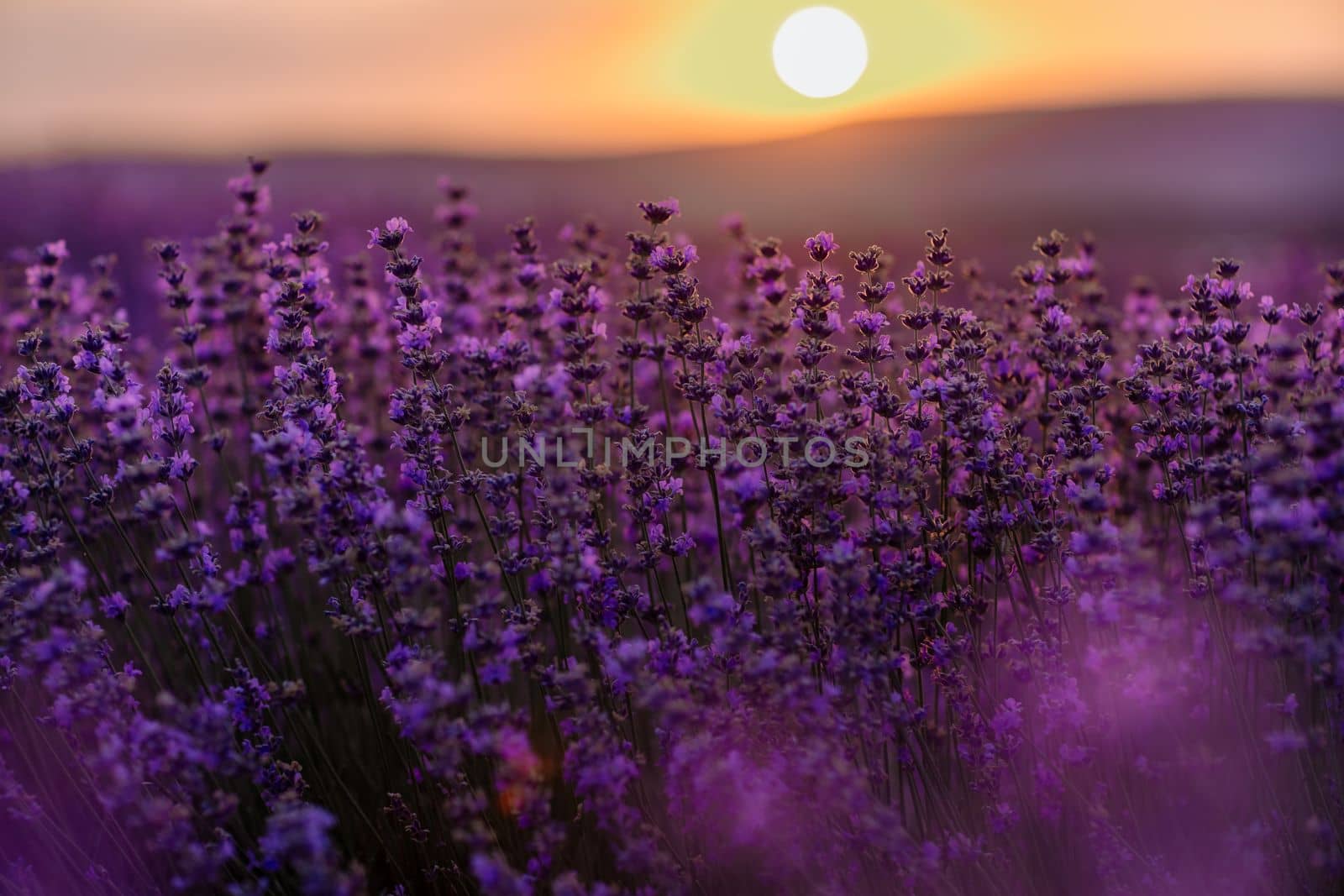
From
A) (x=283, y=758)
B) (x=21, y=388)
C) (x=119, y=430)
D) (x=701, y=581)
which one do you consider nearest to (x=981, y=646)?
(x=701, y=581)

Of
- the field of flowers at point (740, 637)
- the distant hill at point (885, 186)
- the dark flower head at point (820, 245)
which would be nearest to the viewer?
the field of flowers at point (740, 637)

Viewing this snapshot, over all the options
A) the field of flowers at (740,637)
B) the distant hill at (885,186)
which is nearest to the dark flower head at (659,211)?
the field of flowers at (740,637)

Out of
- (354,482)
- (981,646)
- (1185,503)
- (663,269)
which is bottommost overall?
(981,646)

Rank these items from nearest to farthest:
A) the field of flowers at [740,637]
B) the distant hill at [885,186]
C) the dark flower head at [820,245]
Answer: the field of flowers at [740,637], the dark flower head at [820,245], the distant hill at [885,186]

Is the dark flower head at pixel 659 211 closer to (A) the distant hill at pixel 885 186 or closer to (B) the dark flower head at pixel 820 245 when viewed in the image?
(B) the dark flower head at pixel 820 245

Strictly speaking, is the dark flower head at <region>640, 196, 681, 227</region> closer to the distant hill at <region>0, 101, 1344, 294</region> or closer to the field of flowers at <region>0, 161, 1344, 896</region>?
the field of flowers at <region>0, 161, 1344, 896</region>

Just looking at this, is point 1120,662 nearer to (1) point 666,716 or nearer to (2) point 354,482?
(1) point 666,716

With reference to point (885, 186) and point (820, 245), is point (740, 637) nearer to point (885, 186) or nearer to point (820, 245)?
point (820, 245)

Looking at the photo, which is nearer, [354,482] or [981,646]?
[354,482]
